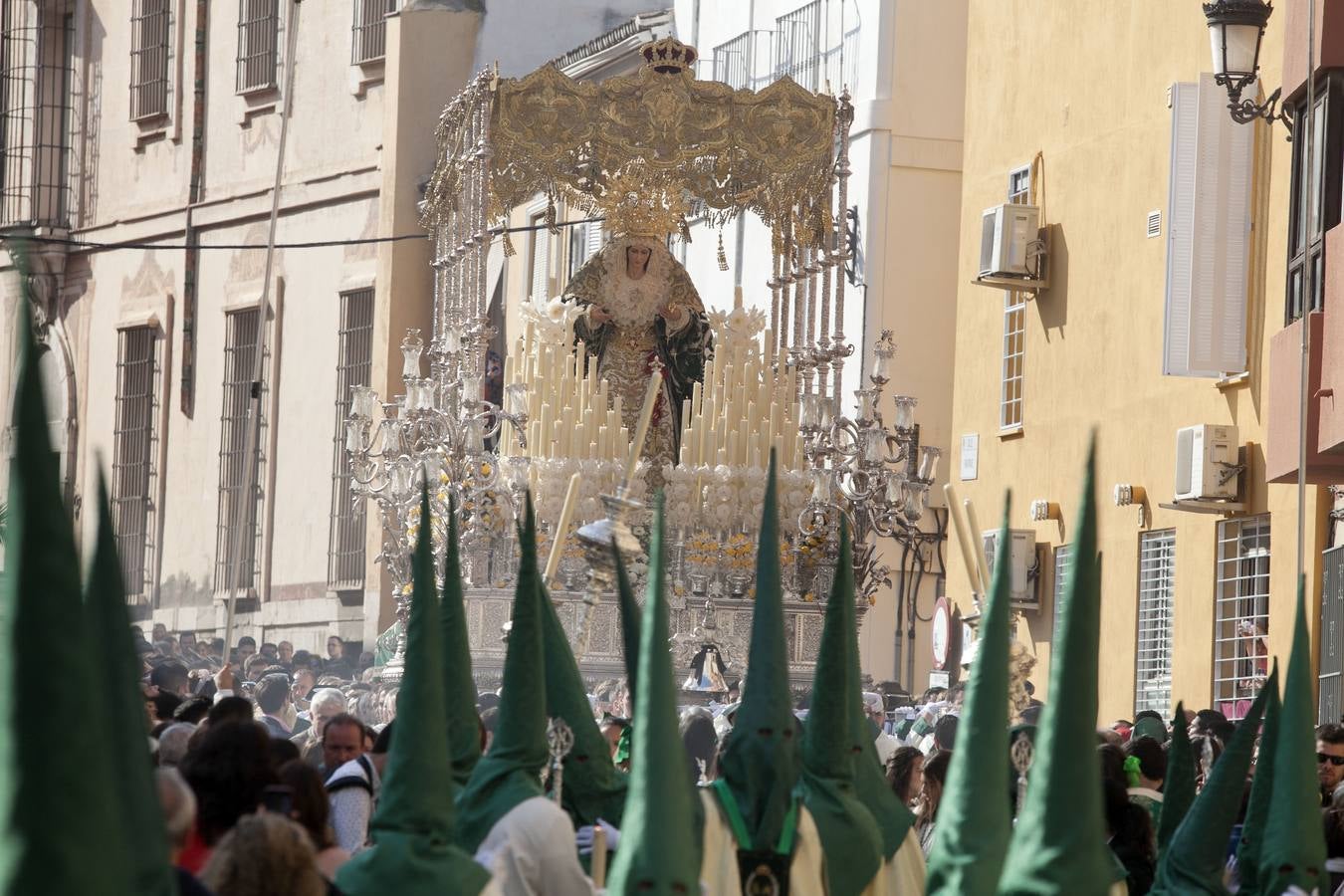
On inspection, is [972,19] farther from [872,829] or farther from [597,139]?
[872,829]

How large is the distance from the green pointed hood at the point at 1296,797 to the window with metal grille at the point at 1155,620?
13390 mm

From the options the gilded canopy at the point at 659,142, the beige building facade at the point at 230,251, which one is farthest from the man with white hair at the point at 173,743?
the beige building facade at the point at 230,251

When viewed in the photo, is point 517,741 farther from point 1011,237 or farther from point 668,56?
point 1011,237

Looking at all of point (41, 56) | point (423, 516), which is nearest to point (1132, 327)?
point (423, 516)

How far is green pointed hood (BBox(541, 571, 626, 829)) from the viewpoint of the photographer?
7844 millimetres

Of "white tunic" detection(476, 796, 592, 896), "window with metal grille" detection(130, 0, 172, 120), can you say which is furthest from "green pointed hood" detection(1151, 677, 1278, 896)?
"window with metal grille" detection(130, 0, 172, 120)

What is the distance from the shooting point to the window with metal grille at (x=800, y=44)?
27656mm

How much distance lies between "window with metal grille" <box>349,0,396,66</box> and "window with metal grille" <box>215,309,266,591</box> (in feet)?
11.0

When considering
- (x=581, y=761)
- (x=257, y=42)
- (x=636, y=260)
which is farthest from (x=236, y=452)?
(x=581, y=761)

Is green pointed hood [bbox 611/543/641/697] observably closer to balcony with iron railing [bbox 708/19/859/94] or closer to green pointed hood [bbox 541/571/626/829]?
green pointed hood [bbox 541/571/626/829]

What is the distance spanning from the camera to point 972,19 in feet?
79.2

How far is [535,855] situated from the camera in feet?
22.3

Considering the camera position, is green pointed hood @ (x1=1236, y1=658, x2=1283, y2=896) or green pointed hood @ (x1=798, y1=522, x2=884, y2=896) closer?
green pointed hood @ (x1=1236, y1=658, x2=1283, y2=896)

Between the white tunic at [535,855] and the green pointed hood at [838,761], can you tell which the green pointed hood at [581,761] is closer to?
the green pointed hood at [838,761]
